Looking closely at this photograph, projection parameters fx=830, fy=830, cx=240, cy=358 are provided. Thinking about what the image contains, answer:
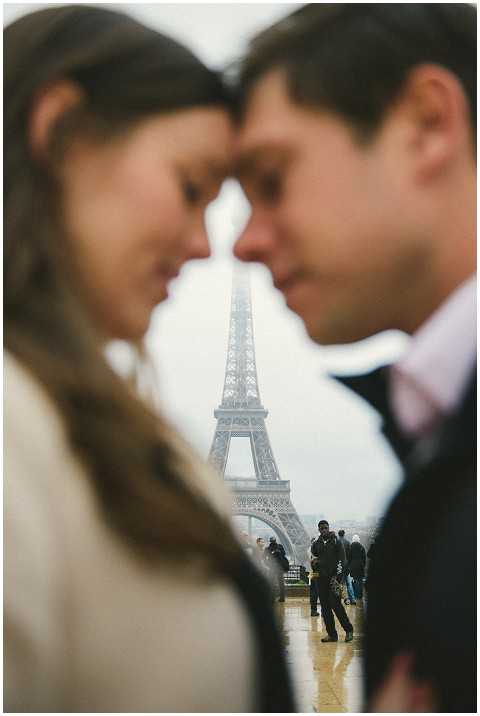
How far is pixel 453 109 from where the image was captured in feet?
6.63

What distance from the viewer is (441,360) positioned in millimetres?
2072

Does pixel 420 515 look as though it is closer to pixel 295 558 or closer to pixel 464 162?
pixel 464 162

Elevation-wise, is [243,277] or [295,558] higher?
[243,277]

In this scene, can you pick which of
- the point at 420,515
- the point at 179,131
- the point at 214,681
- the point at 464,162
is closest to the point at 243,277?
the point at 179,131

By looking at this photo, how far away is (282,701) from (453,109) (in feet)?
4.90

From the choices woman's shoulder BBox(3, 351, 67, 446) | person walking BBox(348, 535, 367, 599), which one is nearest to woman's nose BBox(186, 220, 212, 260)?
woman's shoulder BBox(3, 351, 67, 446)

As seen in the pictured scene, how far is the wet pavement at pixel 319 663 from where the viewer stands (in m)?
2.38

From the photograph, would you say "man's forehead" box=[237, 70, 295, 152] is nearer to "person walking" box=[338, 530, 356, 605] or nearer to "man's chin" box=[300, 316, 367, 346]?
"man's chin" box=[300, 316, 367, 346]

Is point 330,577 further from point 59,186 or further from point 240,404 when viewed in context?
point 59,186

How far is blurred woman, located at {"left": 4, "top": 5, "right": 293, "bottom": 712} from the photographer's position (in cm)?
173

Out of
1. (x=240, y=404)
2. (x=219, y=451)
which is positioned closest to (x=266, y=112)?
(x=219, y=451)

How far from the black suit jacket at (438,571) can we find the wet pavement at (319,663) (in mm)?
298

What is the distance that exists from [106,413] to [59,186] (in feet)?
1.88

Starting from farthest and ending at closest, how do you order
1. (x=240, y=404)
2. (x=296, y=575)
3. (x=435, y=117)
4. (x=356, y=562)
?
1. (x=296, y=575)
2. (x=356, y=562)
3. (x=240, y=404)
4. (x=435, y=117)
